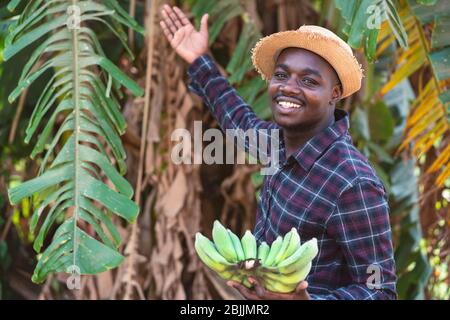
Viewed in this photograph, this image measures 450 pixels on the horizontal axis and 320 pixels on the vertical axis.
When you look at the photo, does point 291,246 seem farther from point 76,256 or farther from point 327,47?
point 76,256

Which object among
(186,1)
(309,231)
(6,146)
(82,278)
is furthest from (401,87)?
(309,231)

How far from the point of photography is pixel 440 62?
2854 millimetres

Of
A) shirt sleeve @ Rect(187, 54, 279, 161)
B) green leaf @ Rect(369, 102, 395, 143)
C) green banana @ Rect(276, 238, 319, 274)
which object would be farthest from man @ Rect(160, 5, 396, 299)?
green leaf @ Rect(369, 102, 395, 143)

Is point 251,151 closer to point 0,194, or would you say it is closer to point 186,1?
point 186,1

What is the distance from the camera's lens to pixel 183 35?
2.59 meters

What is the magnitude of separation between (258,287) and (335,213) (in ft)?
0.95

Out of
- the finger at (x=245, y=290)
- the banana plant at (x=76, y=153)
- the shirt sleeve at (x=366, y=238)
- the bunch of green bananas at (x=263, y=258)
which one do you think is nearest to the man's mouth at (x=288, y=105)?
the shirt sleeve at (x=366, y=238)

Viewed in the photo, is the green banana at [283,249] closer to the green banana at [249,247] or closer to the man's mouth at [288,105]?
the green banana at [249,247]

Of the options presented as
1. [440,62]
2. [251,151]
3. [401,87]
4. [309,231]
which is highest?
[401,87]

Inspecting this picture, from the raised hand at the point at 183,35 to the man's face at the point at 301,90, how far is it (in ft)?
2.01

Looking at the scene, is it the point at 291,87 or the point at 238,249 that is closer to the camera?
the point at 238,249

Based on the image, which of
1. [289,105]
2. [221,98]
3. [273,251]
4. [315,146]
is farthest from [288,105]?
[221,98]

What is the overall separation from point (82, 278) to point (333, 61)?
2.07m

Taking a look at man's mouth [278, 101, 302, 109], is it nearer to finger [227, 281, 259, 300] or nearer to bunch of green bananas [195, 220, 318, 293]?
bunch of green bananas [195, 220, 318, 293]
